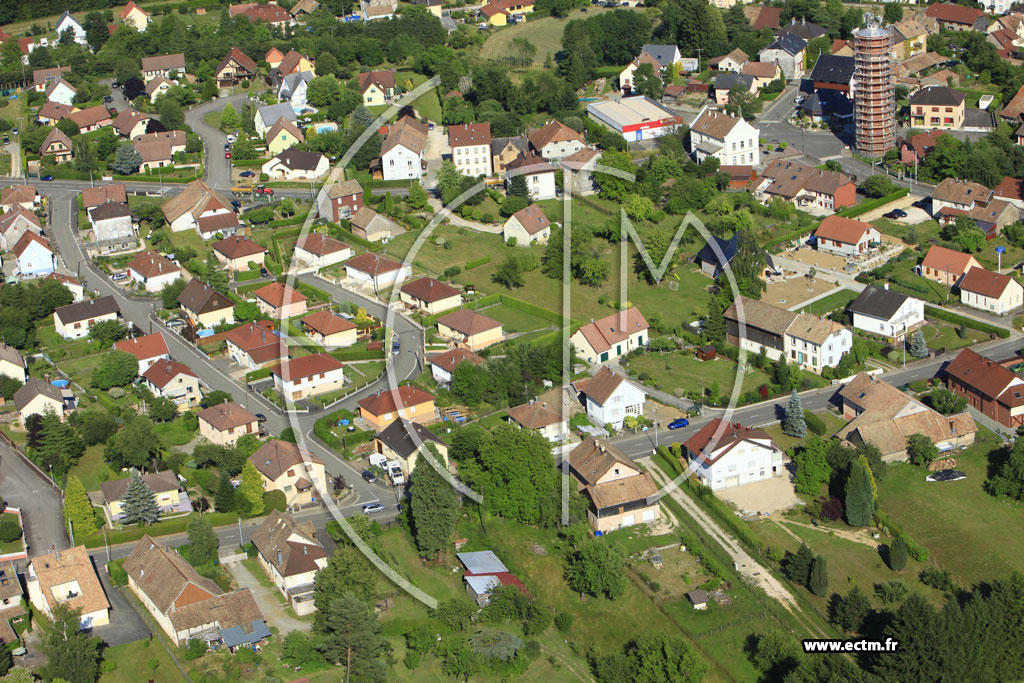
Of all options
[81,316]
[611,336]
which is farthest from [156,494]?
[611,336]

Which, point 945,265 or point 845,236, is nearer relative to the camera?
point 945,265

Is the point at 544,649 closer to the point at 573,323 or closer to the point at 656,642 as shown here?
the point at 656,642

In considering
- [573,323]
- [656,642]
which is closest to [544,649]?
[656,642]

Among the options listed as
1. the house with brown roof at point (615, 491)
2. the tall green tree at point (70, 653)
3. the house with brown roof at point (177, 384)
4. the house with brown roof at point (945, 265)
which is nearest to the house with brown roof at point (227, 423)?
the house with brown roof at point (177, 384)

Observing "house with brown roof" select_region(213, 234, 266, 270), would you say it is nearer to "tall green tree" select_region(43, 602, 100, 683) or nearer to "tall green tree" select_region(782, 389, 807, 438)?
"tall green tree" select_region(782, 389, 807, 438)

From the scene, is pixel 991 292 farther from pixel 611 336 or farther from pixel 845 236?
pixel 611 336

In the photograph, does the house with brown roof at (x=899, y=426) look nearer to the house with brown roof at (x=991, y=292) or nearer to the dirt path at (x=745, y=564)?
the dirt path at (x=745, y=564)
